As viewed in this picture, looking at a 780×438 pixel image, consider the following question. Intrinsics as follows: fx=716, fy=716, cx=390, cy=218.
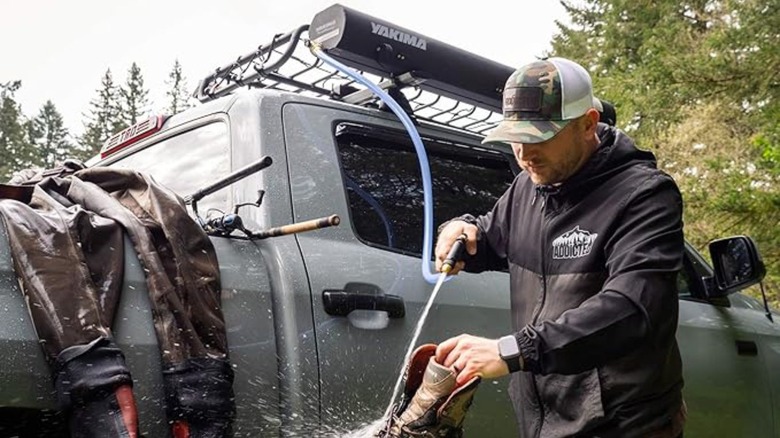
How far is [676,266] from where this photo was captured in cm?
203

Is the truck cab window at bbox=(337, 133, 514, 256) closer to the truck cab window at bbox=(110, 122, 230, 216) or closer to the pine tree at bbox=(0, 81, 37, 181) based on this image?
the truck cab window at bbox=(110, 122, 230, 216)

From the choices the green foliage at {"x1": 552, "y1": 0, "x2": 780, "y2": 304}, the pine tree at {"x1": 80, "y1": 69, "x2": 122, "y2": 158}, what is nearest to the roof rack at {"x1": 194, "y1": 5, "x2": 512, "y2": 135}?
the green foliage at {"x1": 552, "y1": 0, "x2": 780, "y2": 304}

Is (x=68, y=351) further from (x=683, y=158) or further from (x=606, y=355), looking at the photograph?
(x=683, y=158)

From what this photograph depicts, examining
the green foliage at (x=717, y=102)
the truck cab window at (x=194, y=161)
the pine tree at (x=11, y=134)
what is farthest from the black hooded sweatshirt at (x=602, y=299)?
the pine tree at (x=11, y=134)

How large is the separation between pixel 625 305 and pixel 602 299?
0.20ft

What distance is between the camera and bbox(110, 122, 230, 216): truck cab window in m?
2.64

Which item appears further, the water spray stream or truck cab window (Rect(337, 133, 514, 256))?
truck cab window (Rect(337, 133, 514, 256))

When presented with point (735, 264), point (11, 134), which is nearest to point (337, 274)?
point (735, 264)

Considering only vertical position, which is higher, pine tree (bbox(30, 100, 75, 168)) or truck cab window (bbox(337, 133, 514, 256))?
pine tree (bbox(30, 100, 75, 168))

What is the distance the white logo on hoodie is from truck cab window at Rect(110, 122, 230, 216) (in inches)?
44.6

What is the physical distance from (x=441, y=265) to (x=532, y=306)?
345 mm

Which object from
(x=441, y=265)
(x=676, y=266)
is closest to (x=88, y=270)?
(x=441, y=265)

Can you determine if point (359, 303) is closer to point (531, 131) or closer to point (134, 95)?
point (531, 131)

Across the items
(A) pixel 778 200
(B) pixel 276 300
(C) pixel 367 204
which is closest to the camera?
(B) pixel 276 300
